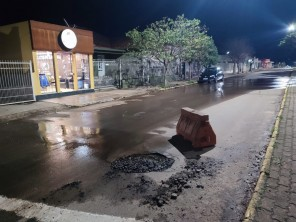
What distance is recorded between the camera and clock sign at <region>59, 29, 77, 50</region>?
Result: 56.6ft

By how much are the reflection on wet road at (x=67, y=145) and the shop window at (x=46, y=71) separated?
19.9 feet

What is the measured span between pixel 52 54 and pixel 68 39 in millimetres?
1523

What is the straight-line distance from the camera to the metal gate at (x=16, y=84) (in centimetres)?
1459

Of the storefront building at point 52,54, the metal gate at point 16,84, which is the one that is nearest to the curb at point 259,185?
the metal gate at point 16,84

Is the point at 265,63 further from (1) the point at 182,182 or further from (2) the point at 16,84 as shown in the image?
(1) the point at 182,182

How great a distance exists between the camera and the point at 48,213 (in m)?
3.90

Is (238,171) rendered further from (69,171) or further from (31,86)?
(31,86)

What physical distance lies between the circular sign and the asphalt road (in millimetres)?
8712

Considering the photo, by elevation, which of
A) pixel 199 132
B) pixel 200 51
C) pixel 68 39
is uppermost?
pixel 68 39

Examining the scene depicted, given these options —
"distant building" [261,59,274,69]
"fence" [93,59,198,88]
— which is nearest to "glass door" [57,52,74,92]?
"fence" [93,59,198,88]

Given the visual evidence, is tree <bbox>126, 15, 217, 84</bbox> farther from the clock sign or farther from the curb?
the curb

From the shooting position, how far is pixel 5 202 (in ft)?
13.9

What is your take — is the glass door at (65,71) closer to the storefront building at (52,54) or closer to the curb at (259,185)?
the storefront building at (52,54)

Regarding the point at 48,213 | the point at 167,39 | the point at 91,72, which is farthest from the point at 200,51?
the point at 48,213
